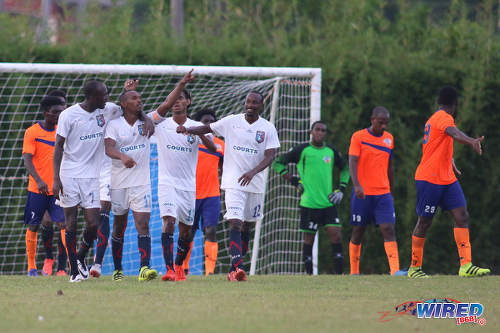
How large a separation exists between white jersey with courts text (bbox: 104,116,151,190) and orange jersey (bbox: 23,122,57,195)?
8.37 feet

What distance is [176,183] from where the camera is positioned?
9625mm

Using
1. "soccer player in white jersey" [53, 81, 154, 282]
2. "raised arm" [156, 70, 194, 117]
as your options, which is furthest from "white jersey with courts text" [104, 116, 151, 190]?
"raised arm" [156, 70, 194, 117]

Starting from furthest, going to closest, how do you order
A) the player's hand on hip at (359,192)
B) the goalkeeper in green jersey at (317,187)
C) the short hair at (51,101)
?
the goalkeeper in green jersey at (317,187)
the short hair at (51,101)
the player's hand on hip at (359,192)

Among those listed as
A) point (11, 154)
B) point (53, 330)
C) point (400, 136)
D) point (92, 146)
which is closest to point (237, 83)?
point (400, 136)

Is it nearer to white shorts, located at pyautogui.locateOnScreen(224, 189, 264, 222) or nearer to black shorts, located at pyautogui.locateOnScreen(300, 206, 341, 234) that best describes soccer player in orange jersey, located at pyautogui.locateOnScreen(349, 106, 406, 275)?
black shorts, located at pyautogui.locateOnScreen(300, 206, 341, 234)

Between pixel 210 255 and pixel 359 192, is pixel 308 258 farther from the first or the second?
pixel 359 192

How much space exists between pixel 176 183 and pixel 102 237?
5.28 ft

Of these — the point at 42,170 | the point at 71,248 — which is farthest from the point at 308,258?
the point at 71,248

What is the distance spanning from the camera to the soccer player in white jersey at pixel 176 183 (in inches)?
375

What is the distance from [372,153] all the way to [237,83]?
329 cm

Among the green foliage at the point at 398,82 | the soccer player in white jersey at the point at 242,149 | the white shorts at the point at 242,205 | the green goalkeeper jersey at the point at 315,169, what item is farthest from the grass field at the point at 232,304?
the green foliage at the point at 398,82

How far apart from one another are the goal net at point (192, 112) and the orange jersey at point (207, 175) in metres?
1.31

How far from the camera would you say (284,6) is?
21578 millimetres

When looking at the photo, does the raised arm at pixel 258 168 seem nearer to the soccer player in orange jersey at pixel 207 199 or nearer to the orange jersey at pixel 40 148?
the soccer player in orange jersey at pixel 207 199
